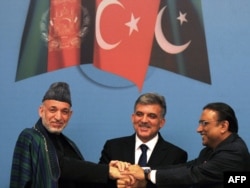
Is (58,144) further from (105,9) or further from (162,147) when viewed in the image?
(105,9)

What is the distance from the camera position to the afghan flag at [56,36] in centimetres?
240

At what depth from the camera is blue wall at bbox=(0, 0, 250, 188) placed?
233 centimetres

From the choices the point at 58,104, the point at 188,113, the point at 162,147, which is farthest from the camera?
the point at 188,113

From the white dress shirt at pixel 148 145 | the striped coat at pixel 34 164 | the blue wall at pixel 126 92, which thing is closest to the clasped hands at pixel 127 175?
the white dress shirt at pixel 148 145

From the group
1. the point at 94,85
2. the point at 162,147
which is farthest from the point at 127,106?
the point at 162,147

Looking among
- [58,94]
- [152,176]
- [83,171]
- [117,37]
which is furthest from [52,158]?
[117,37]

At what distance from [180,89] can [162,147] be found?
1.34 feet

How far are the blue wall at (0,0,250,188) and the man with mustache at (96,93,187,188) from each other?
0.26 m

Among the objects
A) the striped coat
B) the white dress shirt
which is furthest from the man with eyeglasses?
the striped coat

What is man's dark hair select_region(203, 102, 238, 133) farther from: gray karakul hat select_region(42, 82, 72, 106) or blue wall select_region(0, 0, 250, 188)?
gray karakul hat select_region(42, 82, 72, 106)

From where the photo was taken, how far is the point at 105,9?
2.41 m

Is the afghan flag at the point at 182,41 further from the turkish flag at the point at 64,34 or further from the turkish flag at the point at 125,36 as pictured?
the turkish flag at the point at 64,34

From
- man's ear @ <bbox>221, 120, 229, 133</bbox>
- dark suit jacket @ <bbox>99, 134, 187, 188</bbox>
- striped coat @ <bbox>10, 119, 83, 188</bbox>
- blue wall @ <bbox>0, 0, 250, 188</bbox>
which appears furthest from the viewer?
blue wall @ <bbox>0, 0, 250, 188</bbox>

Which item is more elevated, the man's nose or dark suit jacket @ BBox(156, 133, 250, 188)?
the man's nose
